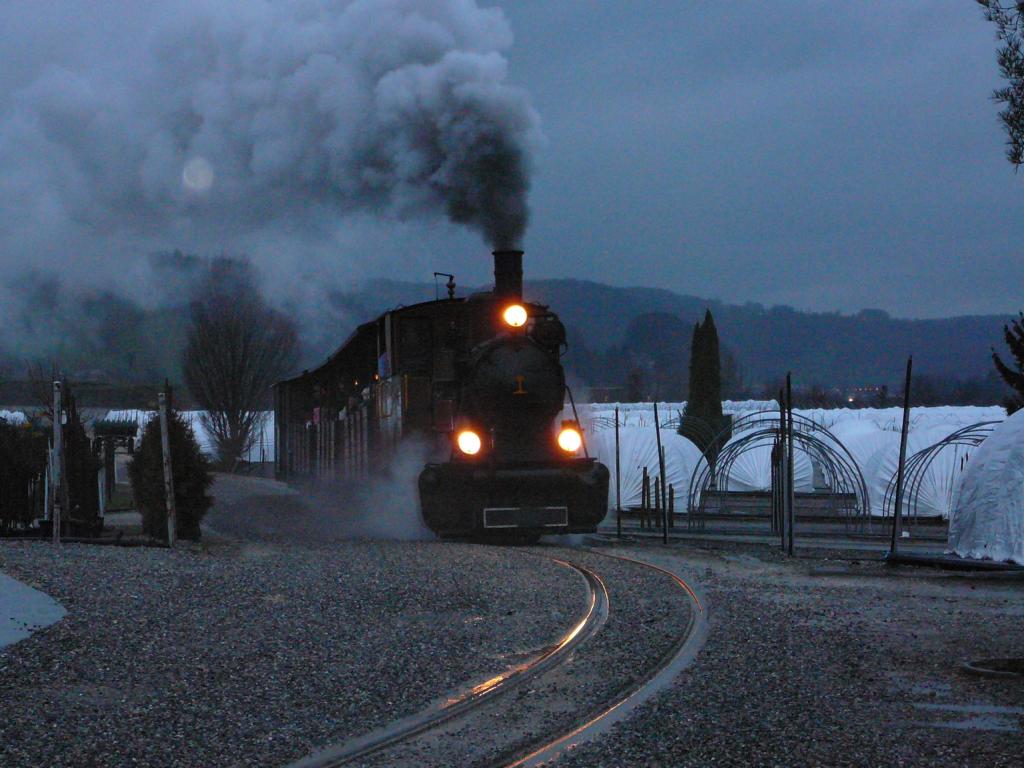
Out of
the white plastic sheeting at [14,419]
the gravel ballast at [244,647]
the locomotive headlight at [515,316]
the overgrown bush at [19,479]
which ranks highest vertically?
the locomotive headlight at [515,316]

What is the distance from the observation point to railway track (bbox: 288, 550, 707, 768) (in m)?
5.58

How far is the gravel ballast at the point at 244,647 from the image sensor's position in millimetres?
5910

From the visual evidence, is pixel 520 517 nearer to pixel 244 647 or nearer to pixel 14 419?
pixel 244 647

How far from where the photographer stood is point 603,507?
16047 mm

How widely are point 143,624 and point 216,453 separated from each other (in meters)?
47.6

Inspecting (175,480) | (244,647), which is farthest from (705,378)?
(244,647)

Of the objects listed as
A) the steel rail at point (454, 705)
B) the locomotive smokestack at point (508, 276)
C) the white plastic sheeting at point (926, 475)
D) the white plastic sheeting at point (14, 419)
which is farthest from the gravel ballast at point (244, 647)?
the white plastic sheeting at point (926, 475)

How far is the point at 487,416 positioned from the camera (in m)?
15.9

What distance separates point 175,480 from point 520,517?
5165 millimetres

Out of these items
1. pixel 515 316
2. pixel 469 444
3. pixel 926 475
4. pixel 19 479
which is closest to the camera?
pixel 469 444

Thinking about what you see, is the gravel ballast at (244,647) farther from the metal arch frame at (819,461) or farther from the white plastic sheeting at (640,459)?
the white plastic sheeting at (640,459)

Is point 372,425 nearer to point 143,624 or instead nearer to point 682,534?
point 682,534

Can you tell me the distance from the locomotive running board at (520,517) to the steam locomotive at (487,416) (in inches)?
0.6

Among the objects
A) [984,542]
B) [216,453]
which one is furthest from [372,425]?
[216,453]
